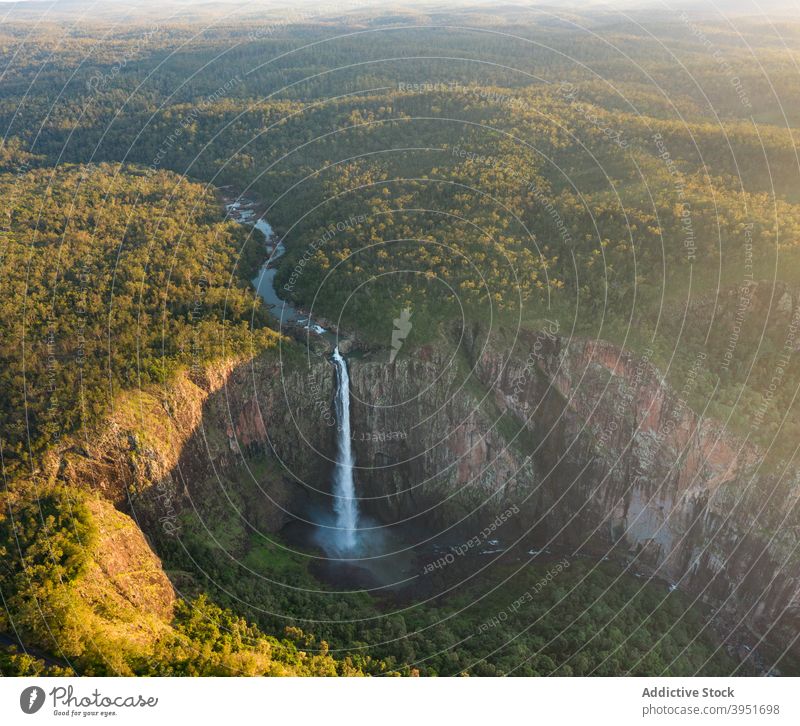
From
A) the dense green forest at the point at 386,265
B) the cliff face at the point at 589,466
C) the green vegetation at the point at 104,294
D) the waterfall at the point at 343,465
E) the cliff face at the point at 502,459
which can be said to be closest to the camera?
the dense green forest at the point at 386,265

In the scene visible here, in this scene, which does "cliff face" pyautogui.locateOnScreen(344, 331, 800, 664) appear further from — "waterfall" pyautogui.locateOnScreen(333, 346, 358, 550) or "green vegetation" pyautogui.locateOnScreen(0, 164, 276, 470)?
"green vegetation" pyautogui.locateOnScreen(0, 164, 276, 470)

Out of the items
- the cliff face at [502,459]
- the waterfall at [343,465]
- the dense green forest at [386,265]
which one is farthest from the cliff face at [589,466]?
the dense green forest at [386,265]

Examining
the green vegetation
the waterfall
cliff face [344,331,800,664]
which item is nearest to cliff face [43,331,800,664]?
cliff face [344,331,800,664]

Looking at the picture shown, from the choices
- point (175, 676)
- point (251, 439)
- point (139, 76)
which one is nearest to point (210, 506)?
point (251, 439)

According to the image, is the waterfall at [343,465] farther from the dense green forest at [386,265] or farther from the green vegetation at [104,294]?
the green vegetation at [104,294]

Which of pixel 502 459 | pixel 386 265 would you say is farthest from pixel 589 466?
pixel 386 265

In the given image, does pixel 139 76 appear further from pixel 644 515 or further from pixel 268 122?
pixel 644 515
